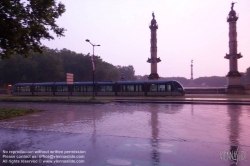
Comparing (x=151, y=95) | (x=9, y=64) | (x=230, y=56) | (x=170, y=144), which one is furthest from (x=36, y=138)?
(x=9, y=64)

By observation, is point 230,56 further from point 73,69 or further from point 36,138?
point 73,69

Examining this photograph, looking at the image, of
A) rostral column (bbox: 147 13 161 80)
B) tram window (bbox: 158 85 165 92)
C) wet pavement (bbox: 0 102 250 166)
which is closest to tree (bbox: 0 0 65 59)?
wet pavement (bbox: 0 102 250 166)

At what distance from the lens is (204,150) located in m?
6.31

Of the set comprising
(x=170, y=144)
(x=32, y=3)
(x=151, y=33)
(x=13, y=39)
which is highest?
(x=151, y=33)

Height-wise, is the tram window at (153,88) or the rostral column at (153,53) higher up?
the rostral column at (153,53)

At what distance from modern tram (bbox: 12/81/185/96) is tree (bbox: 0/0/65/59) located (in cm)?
1785

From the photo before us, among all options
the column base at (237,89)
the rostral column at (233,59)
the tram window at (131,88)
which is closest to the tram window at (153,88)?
the tram window at (131,88)

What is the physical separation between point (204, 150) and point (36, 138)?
5.64m

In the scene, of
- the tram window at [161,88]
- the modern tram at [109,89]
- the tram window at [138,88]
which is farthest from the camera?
the tram window at [138,88]

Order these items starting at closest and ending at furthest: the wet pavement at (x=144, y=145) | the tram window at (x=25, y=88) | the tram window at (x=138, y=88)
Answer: the wet pavement at (x=144, y=145)
the tram window at (x=138, y=88)
the tram window at (x=25, y=88)

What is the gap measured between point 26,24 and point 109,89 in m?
27.6

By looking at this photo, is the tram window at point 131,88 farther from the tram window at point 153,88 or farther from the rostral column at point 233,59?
the rostral column at point 233,59

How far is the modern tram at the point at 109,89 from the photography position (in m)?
35.5

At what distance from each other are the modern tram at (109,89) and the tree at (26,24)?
58.6 ft
